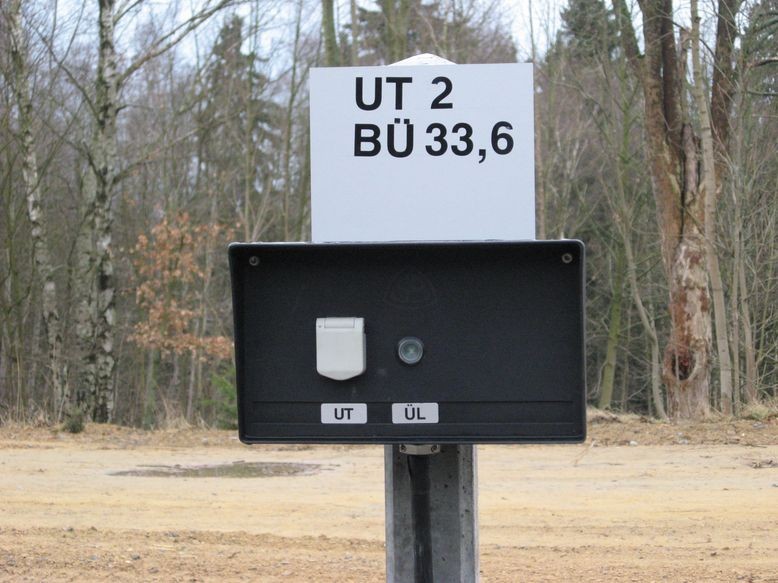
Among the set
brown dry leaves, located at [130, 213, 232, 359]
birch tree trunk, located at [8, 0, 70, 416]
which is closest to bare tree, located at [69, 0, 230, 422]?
birch tree trunk, located at [8, 0, 70, 416]

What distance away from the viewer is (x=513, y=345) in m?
2.65

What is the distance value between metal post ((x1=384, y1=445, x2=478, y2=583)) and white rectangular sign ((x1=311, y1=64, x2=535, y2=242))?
0.64 metres

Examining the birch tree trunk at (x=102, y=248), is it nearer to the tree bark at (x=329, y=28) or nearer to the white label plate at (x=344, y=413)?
the tree bark at (x=329, y=28)

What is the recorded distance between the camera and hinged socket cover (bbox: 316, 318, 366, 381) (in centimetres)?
263

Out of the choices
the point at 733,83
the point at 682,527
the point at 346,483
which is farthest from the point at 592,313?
the point at 682,527

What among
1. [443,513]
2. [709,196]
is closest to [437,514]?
[443,513]

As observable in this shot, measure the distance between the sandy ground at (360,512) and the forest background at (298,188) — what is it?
344cm

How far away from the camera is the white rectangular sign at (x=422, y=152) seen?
2.90m

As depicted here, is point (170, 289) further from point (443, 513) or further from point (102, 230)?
point (443, 513)

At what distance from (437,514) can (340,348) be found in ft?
2.24

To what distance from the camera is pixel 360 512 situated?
339 inches


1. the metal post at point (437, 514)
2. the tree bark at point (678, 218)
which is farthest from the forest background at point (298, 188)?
the metal post at point (437, 514)

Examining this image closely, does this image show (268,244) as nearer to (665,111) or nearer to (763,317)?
(665,111)

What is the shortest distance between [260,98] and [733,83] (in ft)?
61.3
